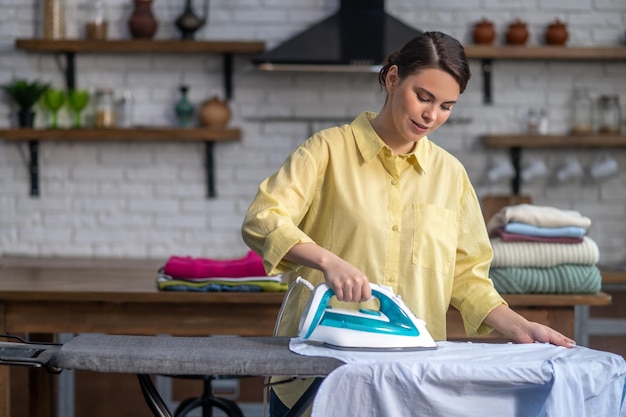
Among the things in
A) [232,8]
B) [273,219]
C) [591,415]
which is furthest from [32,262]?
[591,415]

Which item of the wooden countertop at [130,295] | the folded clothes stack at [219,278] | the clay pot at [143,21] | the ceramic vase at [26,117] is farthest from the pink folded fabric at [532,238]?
the ceramic vase at [26,117]

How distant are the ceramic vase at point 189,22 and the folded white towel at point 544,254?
232cm

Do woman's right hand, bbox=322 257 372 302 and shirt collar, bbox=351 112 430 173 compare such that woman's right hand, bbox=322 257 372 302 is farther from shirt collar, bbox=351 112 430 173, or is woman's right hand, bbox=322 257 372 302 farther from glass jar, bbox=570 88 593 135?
glass jar, bbox=570 88 593 135

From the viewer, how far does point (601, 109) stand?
4.75 m

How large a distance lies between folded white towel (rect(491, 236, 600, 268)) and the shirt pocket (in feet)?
3.33

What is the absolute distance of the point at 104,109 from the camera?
183 inches

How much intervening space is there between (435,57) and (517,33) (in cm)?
313

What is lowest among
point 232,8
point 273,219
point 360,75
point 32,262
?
point 32,262

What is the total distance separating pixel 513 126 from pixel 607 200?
0.58m

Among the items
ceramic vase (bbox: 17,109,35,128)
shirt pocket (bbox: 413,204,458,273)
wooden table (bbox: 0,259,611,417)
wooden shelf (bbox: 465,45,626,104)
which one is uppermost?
wooden shelf (bbox: 465,45,626,104)

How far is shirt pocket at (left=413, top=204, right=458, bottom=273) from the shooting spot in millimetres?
1762

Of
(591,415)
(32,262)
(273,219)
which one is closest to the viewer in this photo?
(591,415)

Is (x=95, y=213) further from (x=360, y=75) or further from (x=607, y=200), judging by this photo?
(x=607, y=200)

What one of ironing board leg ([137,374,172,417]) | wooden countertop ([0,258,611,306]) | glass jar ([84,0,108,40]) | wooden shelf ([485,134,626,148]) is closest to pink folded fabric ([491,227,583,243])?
wooden countertop ([0,258,611,306])
